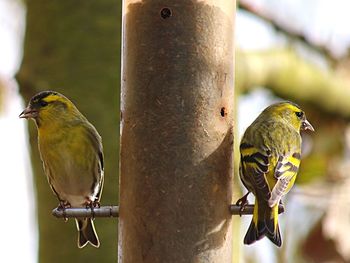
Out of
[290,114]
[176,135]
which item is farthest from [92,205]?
[290,114]

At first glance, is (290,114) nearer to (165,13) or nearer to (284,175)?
(284,175)

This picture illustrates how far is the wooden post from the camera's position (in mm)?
5539

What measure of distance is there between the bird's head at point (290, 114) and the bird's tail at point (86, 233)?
4.30 feet

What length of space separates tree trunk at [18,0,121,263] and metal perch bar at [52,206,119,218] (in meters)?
1.47

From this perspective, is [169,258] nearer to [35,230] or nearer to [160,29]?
[160,29]

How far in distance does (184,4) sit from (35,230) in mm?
2675

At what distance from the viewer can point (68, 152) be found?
22.2ft

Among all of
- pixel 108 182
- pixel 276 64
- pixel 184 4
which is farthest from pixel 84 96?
pixel 184 4

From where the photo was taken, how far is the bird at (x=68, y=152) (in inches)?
266

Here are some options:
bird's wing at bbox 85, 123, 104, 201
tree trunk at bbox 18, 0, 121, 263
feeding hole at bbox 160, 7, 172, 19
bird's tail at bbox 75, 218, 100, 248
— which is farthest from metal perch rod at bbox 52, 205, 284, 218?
tree trunk at bbox 18, 0, 121, 263

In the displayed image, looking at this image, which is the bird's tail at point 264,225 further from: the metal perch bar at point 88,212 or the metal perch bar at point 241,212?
the metal perch bar at point 88,212

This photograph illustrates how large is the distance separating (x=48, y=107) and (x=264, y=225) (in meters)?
1.82

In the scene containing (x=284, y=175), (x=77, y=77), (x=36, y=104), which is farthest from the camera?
(x=77, y=77)

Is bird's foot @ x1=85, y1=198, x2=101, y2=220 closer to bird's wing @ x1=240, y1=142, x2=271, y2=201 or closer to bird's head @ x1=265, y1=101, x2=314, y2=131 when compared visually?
bird's wing @ x1=240, y1=142, x2=271, y2=201
